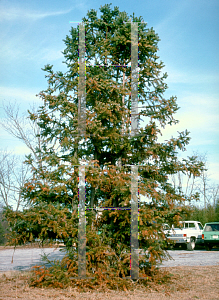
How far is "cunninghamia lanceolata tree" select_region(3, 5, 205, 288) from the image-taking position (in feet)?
20.5

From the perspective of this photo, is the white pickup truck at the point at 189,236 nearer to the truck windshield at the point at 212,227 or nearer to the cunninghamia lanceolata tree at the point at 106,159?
the truck windshield at the point at 212,227

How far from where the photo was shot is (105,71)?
7.66 m

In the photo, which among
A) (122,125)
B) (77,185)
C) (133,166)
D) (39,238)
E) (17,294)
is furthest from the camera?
(122,125)

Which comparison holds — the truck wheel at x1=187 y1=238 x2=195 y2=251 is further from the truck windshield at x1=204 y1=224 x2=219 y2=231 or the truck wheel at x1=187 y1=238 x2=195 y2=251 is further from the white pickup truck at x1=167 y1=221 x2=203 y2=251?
the truck windshield at x1=204 y1=224 x2=219 y2=231

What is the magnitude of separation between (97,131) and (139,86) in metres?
2.02

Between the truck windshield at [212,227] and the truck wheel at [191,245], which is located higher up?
the truck windshield at [212,227]

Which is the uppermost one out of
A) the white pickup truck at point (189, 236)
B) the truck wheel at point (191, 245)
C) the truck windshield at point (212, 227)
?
the truck windshield at point (212, 227)

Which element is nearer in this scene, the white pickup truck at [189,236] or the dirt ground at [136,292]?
the dirt ground at [136,292]

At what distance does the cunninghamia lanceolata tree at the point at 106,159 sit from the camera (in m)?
6.26

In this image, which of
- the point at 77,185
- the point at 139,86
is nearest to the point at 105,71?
the point at 139,86

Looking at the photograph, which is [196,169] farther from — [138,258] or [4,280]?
[4,280]

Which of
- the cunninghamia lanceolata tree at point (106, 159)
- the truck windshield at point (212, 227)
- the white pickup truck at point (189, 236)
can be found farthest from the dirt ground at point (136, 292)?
the white pickup truck at point (189, 236)

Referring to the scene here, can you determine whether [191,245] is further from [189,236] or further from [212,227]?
[212,227]

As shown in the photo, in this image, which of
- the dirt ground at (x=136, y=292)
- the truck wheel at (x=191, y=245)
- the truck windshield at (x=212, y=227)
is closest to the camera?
the dirt ground at (x=136, y=292)
